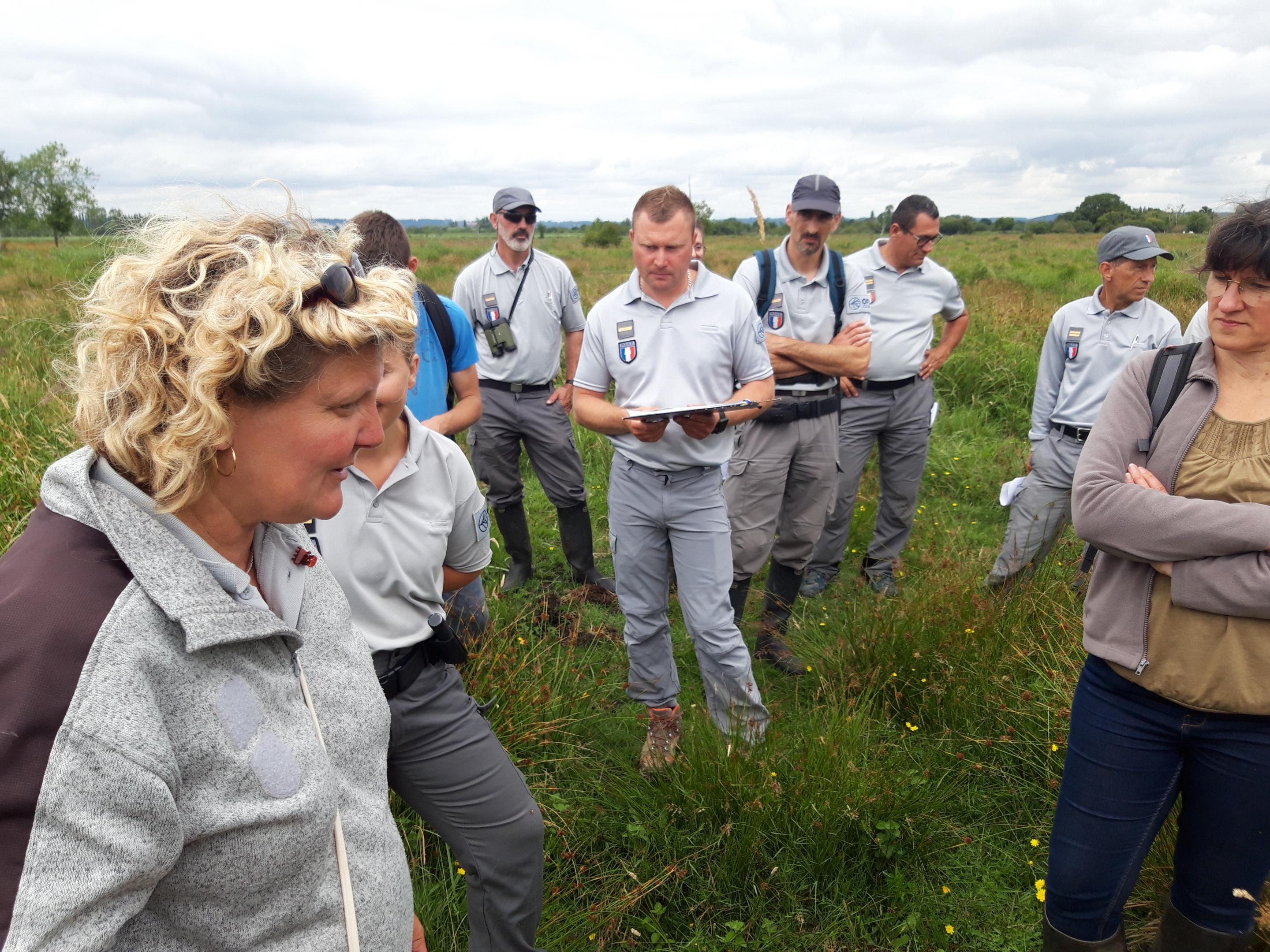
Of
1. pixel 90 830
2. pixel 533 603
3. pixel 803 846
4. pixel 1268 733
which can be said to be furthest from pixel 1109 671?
pixel 533 603

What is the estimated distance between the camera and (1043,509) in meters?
4.63

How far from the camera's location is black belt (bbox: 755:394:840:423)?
422 cm

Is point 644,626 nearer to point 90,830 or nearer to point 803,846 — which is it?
point 803,846

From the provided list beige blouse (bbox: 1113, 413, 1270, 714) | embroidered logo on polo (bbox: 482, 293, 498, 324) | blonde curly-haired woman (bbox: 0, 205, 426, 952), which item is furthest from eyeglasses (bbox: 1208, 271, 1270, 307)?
embroidered logo on polo (bbox: 482, 293, 498, 324)

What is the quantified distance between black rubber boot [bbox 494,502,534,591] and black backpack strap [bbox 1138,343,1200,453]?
368 cm

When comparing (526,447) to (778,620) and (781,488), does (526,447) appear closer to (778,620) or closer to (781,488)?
(781,488)

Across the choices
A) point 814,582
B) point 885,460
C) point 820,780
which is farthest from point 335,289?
point 885,460

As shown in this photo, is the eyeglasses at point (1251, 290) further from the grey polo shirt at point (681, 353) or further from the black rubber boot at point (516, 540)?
the black rubber boot at point (516, 540)

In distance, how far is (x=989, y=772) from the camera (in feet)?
10.3

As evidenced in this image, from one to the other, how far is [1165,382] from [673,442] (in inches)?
69.3

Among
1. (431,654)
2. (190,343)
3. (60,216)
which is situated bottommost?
(431,654)

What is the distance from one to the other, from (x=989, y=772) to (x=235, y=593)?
2.97 m

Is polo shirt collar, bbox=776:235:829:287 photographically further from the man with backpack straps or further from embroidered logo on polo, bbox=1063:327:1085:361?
embroidered logo on polo, bbox=1063:327:1085:361

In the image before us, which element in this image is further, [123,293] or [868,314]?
[868,314]
